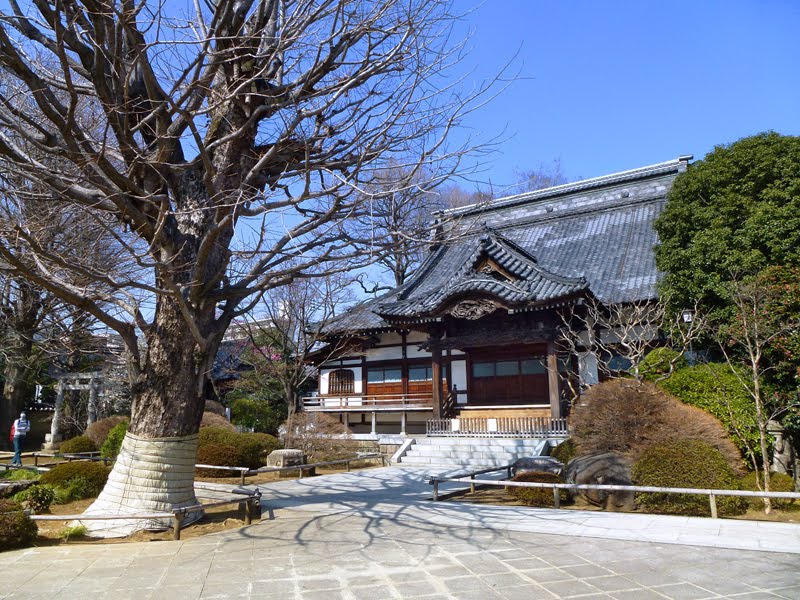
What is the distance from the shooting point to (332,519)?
8.53 m

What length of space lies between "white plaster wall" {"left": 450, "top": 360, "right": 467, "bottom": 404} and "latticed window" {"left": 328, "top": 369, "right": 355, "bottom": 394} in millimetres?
4774

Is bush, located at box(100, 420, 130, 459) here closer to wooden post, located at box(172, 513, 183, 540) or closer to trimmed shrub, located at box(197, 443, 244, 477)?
trimmed shrub, located at box(197, 443, 244, 477)

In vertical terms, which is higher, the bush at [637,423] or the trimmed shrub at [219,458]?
the bush at [637,423]

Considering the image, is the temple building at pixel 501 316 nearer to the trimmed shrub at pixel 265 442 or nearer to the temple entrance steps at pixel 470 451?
the temple entrance steps at pixel 470 451

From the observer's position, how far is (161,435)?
798 centimetres

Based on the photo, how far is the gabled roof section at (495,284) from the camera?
1720cm

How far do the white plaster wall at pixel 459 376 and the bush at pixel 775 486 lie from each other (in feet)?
39.2

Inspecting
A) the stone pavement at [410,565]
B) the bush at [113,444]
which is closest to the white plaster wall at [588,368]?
the stone pavement at [410,565]

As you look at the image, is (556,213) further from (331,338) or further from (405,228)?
(405,228)

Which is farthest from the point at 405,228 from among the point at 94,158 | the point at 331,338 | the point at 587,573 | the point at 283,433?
the point at 331,338

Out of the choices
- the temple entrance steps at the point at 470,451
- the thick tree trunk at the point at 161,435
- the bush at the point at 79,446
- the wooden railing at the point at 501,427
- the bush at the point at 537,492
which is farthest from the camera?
the bush at the point at 79,446

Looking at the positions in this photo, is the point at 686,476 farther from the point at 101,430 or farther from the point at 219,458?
the point at 101,430

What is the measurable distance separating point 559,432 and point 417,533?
10240mm

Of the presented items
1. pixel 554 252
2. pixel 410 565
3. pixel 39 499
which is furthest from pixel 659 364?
pixel 39 499
